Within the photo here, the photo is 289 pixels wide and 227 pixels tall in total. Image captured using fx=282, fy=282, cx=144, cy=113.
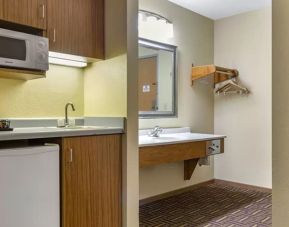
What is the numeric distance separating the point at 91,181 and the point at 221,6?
2967mm

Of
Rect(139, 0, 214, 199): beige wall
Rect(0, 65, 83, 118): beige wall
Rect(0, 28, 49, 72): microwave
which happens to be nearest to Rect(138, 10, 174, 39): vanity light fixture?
Rect(139, 0, 214, 199): beige wall

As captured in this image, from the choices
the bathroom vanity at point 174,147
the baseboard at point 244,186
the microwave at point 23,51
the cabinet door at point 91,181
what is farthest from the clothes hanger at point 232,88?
the microwave at point 23,51

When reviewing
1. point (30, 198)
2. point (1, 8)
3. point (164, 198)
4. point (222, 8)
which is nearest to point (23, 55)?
point (1, 8)

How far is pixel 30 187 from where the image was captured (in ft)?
5.54

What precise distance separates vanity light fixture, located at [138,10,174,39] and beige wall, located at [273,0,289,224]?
2436mm

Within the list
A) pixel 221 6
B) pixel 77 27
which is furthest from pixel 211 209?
pixel 221 6

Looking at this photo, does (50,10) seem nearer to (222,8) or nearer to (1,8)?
(1,8)

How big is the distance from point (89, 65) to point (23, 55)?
0.76 meters

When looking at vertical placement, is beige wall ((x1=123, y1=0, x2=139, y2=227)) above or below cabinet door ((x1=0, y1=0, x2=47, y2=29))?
below

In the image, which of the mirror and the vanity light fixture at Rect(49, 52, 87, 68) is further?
the mirror

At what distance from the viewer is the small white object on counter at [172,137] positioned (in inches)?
104

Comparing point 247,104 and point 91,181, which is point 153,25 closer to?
point 247,104

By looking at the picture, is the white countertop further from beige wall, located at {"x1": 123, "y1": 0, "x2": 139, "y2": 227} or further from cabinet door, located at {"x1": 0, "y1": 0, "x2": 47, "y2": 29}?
cabinet door, located at {"x1": 0, "y1": 0, "x2": 47, "y2": 29}

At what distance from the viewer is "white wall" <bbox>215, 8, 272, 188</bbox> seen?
3.82 m
